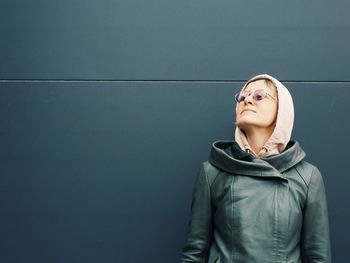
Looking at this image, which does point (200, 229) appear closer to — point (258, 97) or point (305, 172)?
point (305, 172)

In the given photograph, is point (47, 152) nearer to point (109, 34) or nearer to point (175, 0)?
point (109, 34)

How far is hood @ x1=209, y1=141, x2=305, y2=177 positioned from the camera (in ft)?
9.41

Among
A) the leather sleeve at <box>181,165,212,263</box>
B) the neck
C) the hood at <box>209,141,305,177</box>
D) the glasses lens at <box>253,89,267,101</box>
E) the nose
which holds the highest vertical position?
the glasses lens at <box>253,89,267,101</box>

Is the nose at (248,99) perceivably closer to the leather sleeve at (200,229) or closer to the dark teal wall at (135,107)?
the leather sleeve at (200,229)

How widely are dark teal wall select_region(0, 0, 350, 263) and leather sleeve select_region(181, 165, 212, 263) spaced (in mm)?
794

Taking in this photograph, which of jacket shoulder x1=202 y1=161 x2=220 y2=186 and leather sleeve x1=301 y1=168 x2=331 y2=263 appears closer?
leather sleeve x1=301 y1=168 x2=331 y2=263

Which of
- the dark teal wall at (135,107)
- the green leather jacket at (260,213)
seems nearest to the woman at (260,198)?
the green leather jacket at (260,213)

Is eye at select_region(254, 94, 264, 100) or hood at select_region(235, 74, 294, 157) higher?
eye at select_region(254, 94, 264, 100)

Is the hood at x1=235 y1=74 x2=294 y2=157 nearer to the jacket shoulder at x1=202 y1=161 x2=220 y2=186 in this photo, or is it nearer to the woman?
the woman

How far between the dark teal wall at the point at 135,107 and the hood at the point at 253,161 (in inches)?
30.8

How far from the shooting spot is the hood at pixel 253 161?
287cm

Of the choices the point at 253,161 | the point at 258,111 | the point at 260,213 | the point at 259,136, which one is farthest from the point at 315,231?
the point at 258,111

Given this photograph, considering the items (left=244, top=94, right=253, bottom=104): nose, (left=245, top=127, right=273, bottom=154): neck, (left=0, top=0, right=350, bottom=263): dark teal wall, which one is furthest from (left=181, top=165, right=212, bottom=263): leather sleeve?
(left=0, top=0, right=350, bottom=263): dark teal wall

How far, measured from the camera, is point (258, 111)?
3.02 meters
